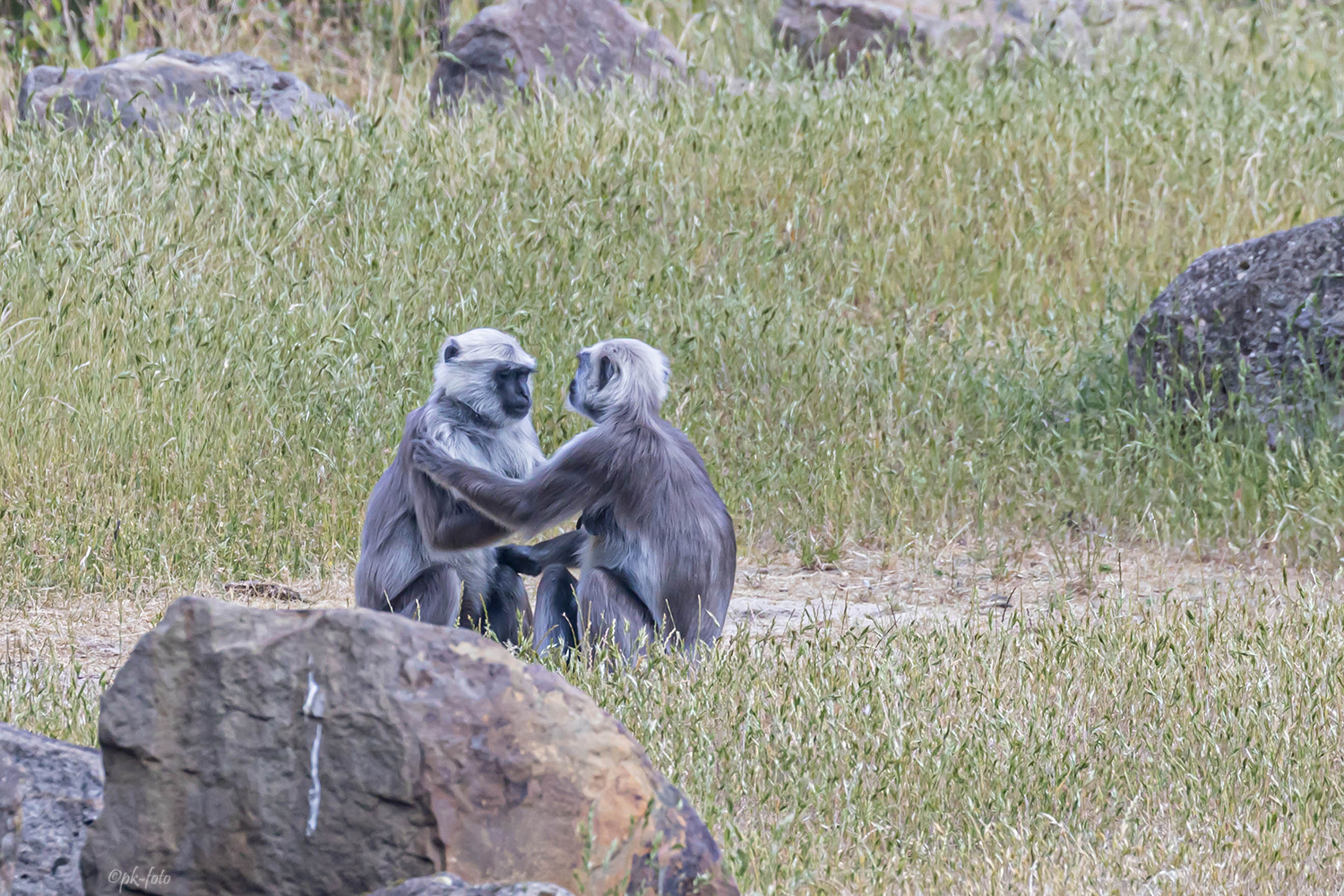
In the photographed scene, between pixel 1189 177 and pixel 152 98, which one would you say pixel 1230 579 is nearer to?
pixel 1189 177

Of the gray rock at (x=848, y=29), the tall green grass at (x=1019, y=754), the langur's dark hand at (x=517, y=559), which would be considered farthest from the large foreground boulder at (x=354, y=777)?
the gray rock at (x=848, y=29)

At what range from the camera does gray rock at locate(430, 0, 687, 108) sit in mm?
13570

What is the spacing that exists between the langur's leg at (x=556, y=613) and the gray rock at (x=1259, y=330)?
440 cm

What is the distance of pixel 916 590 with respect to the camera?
25.2 feet

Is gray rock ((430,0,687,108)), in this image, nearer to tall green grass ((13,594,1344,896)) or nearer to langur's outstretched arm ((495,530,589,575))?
langur's outstretched arm ((495,530,589,575))

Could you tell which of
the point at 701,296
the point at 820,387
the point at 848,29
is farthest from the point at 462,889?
the point at 848,29

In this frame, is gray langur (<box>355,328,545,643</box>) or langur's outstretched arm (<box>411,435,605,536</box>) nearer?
langur's outstretched arm (<box>411,435,605,536</box>)

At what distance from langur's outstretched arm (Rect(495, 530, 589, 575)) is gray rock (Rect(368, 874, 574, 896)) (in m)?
2.60

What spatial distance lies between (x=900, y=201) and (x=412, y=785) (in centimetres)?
866

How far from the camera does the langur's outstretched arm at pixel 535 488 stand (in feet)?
18.1

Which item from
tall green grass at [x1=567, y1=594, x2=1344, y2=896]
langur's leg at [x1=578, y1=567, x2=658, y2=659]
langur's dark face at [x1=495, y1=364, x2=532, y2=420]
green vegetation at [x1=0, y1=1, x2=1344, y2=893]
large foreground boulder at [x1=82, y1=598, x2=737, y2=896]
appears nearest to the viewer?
large foreground boulder at [x1=82, y1=598, x2=737, y2=896]

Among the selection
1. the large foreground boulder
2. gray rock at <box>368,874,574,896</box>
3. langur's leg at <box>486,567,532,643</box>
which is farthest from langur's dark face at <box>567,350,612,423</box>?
gray rock at <box>368,874,574,896</box>

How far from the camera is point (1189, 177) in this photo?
11.6 meters

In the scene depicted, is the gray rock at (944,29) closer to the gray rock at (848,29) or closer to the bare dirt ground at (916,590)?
the gray rock at (848,29)
